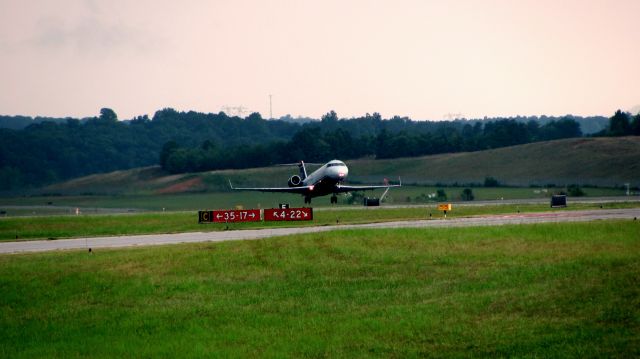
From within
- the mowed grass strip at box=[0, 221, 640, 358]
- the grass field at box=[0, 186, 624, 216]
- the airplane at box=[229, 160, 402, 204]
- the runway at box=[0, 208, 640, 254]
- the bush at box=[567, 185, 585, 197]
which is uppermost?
the airplane at box=[229, 160, 402, 204]

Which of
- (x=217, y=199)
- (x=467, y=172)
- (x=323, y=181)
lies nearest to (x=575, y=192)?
(x=323, y=181)

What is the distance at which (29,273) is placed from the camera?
39938mm

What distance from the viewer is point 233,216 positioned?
229 ft

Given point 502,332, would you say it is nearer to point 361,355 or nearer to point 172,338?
point 361,355

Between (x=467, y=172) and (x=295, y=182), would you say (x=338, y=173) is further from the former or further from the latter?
(x=467, y=172)

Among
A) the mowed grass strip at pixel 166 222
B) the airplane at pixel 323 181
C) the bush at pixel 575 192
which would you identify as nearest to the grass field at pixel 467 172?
the bush at pixel 575 192

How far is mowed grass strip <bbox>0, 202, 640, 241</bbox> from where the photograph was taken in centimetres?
6669

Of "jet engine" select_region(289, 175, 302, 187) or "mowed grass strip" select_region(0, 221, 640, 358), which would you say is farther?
"jet engine" select_region(289, 175, 302, 187)

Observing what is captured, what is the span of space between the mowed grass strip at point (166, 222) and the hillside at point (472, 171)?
186ft

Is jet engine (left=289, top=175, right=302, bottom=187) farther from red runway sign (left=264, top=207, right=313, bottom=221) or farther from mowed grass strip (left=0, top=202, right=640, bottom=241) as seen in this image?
red runway sign (left=264, top=207, right=313, bottom=221)

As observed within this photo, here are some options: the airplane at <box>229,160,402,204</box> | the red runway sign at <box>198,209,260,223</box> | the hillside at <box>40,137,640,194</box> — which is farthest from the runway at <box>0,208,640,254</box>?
the hillside at <box>40,137,640,194</box>

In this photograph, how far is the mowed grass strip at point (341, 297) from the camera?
2664 cm

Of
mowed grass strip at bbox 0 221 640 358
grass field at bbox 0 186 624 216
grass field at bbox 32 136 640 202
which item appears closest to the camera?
mowed grass strip at bbox 0 221 640 358

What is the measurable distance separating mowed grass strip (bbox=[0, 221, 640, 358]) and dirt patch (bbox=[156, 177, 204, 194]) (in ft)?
365
